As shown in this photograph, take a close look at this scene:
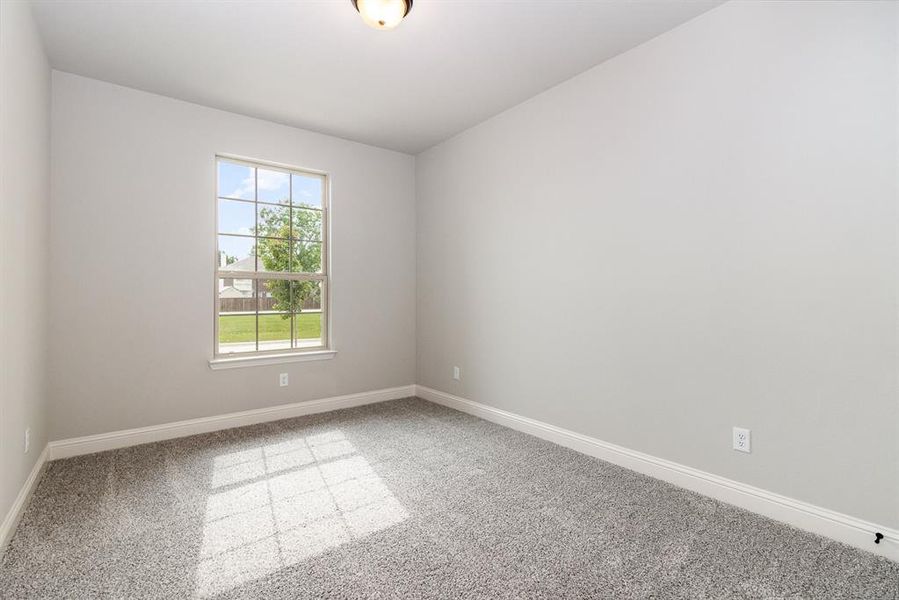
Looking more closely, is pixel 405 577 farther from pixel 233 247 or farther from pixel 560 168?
pixel 233 247

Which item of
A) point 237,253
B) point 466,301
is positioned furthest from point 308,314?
point 466,301

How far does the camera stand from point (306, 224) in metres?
3.97

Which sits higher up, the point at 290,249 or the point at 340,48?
the point at 340,48

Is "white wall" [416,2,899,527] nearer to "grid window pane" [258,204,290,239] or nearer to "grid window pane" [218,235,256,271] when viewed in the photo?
"grid window pane" [258,204,290,239]

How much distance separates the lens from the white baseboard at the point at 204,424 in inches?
114

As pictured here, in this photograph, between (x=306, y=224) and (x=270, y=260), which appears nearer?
(x=270, y=260)

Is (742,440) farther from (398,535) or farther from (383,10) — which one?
(383,10)

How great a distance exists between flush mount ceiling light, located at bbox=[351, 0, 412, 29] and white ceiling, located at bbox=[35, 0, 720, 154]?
0.18 m

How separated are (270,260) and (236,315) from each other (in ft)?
1.83

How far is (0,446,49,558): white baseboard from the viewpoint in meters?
1.81

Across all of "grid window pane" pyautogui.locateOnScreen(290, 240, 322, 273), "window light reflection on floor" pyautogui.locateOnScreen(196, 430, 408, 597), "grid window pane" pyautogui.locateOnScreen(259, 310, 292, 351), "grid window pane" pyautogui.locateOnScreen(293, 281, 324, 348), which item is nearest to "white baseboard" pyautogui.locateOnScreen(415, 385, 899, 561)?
"window light reflection on floor" pyautogui.locateOnScreen(196, 430, 408, 597)

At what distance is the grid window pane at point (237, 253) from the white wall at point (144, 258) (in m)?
0.14

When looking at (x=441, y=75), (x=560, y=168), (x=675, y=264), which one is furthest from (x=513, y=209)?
(x=675, y=264)

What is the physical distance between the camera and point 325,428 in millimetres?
3443
